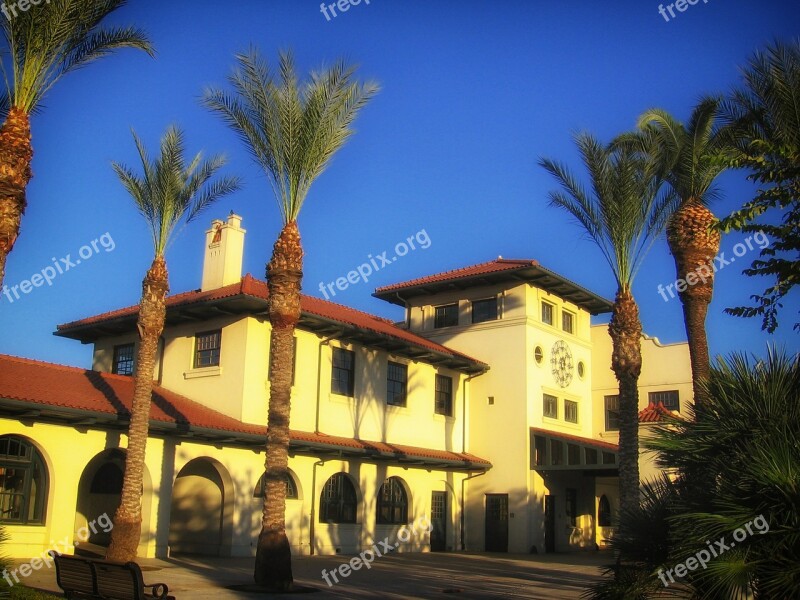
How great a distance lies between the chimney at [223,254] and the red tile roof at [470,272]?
9.09 metres

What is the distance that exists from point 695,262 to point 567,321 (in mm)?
15442

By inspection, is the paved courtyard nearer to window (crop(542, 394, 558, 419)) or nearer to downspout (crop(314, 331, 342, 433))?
downspout (crop(314, 331, 342, 433))

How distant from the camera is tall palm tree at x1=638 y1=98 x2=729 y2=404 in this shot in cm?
2061

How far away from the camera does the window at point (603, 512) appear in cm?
3706

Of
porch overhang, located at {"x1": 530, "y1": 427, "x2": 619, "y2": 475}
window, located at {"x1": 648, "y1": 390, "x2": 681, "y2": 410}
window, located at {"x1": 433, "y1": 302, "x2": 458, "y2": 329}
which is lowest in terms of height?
porch overhang, located at {"x1": 530, "y1": 427, "x2": 619, "y2": 475}

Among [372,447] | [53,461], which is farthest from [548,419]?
[53,461]

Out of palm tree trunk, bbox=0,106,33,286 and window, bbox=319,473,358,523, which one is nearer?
palm tree trunk, bbox=0,106,33,286

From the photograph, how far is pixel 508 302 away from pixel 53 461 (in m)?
18.7

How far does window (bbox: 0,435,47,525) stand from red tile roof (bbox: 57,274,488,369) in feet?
22.2

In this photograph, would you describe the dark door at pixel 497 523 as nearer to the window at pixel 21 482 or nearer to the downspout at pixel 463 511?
the downspout at pixel 463 511

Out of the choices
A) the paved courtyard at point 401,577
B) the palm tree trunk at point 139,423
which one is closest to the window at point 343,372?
the paved courtyard at point 401,577

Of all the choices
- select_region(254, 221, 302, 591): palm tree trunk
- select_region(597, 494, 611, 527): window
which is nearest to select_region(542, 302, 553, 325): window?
select_region(597, 494, 611, 527): window

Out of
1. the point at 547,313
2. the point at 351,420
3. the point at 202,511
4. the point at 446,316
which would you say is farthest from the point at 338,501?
the point at 547,313

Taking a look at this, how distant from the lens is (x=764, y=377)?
10.9m
